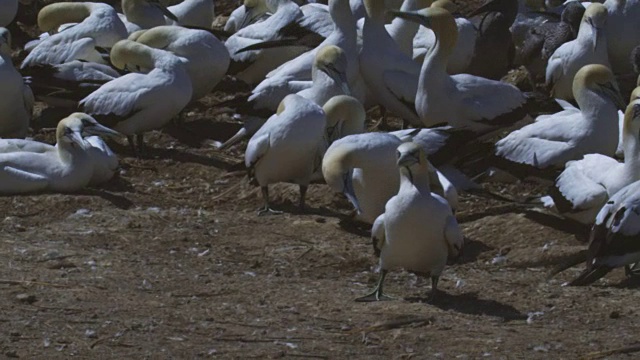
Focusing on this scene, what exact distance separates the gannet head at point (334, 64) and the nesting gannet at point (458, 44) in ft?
6.25

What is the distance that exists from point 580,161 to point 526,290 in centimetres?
183

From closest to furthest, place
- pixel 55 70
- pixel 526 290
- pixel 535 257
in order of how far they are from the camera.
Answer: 1. pixel 526 290
2. pixel 535 257
3. pixel 55 70

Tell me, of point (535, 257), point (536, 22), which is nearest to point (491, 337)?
point (535, 257)

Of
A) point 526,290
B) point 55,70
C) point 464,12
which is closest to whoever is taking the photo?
point 526,290

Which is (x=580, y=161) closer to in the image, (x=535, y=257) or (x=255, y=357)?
(x=535, y=257)

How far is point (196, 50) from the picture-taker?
43.9 ft

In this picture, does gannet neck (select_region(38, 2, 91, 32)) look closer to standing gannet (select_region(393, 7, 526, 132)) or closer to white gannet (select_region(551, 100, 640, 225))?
standing gannet (select_region(393, 7, 526, 132))

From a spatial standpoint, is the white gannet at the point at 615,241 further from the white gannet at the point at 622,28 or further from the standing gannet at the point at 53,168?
the white gannet at the point at 622,28

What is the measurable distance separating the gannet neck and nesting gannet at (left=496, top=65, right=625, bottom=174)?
4877 mm

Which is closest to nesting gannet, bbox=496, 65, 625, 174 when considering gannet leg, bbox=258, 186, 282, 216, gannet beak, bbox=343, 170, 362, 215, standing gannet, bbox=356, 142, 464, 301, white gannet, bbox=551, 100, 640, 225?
white gannet, bbox=551, 100, 640, 225

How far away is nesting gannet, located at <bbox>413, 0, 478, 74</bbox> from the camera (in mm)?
13945

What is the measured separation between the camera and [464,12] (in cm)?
1667

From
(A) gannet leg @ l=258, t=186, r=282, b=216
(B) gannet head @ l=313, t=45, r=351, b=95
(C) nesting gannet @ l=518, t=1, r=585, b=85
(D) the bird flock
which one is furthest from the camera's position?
(C) nesting gannet @ l=518, t=1, r=585, b=85

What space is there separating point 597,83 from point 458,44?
261cm
